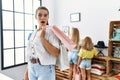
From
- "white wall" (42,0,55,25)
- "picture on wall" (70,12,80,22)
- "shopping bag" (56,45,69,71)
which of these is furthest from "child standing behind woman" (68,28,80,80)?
"shopping bag" (56,45,69,71)

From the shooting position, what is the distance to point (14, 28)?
3.63m

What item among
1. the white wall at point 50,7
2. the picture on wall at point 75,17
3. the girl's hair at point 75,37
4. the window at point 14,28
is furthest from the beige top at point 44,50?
the white wall at point 50,7

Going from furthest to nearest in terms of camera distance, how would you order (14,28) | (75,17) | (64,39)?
(75,17) < (14,28) < (64,39)

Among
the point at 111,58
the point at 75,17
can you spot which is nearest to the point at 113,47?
the point at 111,58

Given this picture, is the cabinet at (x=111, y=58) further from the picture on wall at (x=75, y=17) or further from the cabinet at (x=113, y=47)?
the picture on wall at (x=75, y=17)

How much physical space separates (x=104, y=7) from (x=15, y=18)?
2063mm

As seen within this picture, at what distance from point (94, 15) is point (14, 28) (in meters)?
1.90

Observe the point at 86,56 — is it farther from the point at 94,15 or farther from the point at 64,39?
the point at 64,39

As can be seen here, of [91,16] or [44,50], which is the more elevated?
[91,16]

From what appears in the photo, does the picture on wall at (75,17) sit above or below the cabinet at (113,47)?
above

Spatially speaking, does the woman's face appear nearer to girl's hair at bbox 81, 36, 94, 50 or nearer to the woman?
the woman

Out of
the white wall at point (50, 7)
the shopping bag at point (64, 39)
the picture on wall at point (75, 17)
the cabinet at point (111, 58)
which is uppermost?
the white wall at point (50, 7)

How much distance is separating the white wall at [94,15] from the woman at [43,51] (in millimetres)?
2524

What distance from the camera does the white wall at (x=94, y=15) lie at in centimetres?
337
